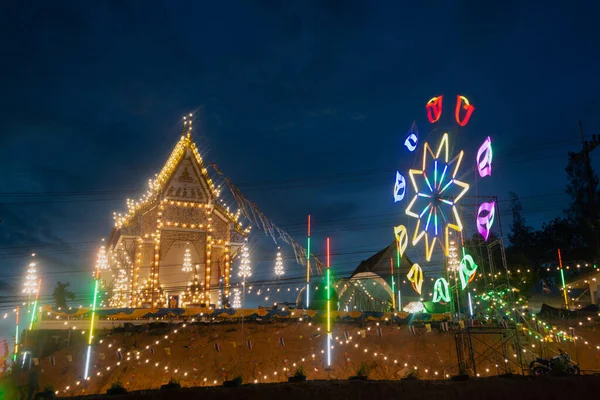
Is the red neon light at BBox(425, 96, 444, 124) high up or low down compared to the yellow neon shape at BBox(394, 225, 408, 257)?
up

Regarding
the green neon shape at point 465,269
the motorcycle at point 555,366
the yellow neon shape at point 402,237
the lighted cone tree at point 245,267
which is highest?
the yellow neon shape at point 402,237

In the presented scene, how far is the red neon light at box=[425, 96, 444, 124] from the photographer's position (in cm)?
2597

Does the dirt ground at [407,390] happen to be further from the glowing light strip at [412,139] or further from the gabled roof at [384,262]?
the gabled roof at [384,262]

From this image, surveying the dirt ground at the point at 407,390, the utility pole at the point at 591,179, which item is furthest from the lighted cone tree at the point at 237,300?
the utility pole at the point at 591,179

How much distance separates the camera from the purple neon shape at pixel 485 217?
20.3 meters

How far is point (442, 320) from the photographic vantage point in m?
25.4

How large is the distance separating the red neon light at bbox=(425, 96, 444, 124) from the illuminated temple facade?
15.3 metres

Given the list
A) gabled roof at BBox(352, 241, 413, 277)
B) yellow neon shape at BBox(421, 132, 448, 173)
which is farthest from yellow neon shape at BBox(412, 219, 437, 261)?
gabled roof at BBox(352, 241, 413, 277)

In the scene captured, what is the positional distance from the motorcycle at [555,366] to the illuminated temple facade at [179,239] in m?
19.0

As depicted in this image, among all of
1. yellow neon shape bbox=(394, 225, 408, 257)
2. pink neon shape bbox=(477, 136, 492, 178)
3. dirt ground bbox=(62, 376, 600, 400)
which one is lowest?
dirt ground bbox=(62, 376, 600, 400)

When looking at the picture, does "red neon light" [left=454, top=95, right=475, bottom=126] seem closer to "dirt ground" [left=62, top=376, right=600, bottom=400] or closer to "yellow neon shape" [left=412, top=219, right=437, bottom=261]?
"yellow neon shape" [left=412, top=219, right=437, bottom=261]

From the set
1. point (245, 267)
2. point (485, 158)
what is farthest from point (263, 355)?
point (485, 158)

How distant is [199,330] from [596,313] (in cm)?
2460

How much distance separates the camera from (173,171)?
99.3ft
